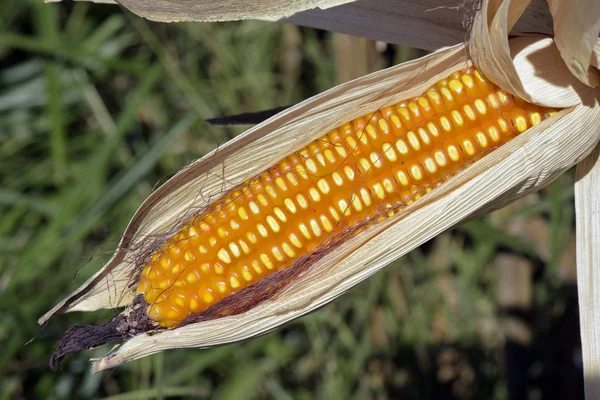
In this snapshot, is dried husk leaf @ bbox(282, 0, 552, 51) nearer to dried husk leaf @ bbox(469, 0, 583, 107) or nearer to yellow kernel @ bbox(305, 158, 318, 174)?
dried husk leaf @ bbox(469, 0, 583, 107)

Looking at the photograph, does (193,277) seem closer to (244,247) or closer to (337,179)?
(244,247)

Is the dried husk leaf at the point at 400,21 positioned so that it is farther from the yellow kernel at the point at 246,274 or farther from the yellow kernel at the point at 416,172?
the yellow kernel at the point at 246,274

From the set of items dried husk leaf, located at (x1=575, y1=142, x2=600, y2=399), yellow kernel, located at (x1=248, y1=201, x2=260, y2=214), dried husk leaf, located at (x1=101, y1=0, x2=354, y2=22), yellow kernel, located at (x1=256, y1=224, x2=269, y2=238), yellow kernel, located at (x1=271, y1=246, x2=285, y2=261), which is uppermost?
dried husk leaf, located at (x1=101, y1=0, x2=354, y2=22)

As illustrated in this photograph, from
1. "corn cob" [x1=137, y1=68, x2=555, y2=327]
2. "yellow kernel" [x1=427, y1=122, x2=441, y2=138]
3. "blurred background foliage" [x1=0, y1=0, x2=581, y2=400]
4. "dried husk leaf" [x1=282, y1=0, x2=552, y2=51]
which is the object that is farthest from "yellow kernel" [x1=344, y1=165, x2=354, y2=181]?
"blurred background foliage" [x1=0, y1=0, x2=581, y2=400]

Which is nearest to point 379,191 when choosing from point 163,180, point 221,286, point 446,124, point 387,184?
point 387,184

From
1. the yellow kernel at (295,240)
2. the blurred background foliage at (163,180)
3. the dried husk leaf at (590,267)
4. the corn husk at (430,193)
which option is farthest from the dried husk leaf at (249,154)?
the blurred background foliage at (163,180)

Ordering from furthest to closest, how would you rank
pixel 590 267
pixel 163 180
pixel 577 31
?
pixel 163 180, pixel 590 267, pixel 577 31
